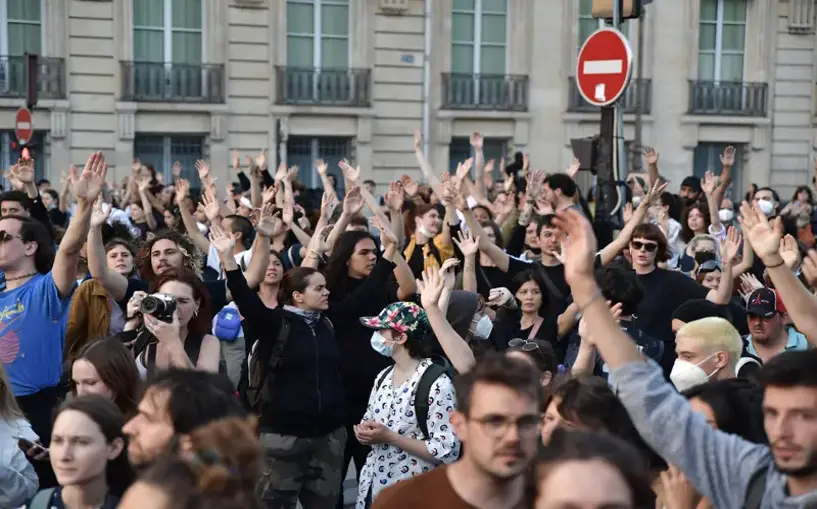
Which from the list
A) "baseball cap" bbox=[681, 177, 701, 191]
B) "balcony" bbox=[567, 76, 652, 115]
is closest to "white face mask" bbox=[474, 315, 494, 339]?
"baseball cap" bbox=[681, 177, 701, 191]

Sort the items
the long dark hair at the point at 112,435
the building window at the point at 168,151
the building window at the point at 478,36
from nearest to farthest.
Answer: the long dark hair at the point at 112,435 < the building window at the point at 168,151 < the building window at the point at 478,36

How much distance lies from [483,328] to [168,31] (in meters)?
18.6

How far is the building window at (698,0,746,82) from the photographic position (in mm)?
27922

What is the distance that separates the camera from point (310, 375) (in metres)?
6.11

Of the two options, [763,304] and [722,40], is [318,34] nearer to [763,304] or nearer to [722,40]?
[722,40]

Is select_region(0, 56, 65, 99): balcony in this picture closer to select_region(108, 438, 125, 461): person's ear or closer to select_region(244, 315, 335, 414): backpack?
select_region(244, 315, 335, 414): backpack

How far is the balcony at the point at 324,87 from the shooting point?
24.5 meters

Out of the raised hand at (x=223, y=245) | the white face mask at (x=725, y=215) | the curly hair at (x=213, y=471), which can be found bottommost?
the white face mask at (x=725, y=215)

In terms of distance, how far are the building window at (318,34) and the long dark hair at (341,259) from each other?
1771 cm

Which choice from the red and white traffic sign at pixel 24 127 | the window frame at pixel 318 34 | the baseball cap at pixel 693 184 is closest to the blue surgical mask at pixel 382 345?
the baseball cap at pixel 693 184

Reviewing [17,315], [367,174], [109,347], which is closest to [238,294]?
[17,315]

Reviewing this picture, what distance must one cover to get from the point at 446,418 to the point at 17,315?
208 cm

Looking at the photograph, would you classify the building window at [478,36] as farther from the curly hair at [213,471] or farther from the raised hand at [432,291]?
the curly hair at [213,471]

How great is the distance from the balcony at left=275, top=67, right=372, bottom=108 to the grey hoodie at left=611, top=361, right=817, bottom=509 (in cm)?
2161
